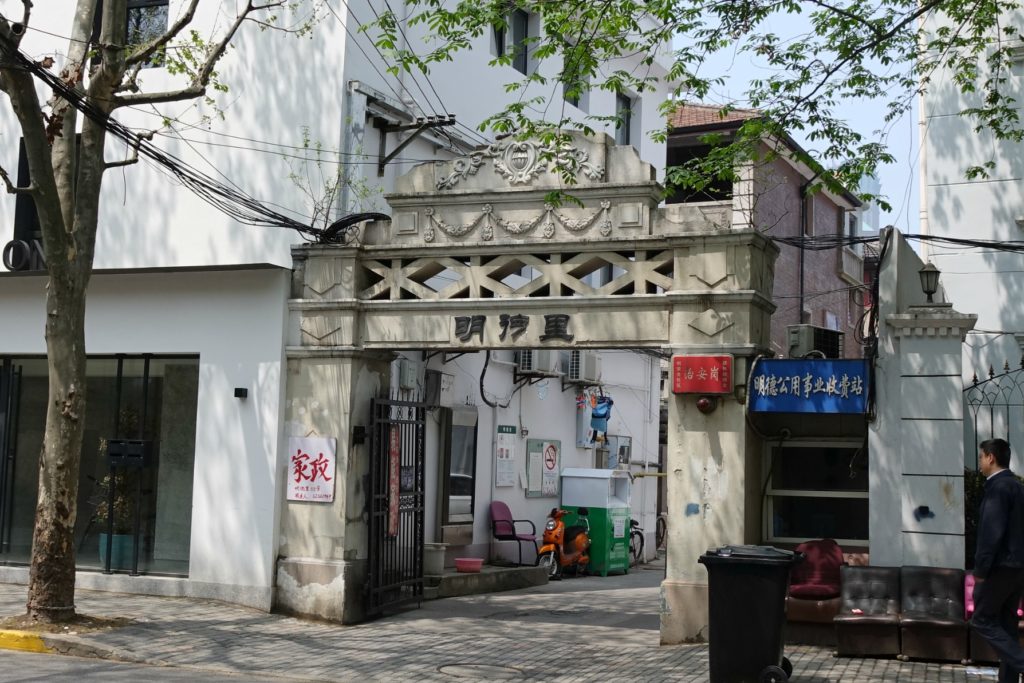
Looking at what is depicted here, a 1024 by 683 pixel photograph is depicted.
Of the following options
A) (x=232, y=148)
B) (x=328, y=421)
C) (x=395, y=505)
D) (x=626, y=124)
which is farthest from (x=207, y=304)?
(x=626, y=124)

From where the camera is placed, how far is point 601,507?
67.6 feet

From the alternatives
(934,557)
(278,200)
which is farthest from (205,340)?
(934,557)

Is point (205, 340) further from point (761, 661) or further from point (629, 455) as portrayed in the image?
point (629, 455)

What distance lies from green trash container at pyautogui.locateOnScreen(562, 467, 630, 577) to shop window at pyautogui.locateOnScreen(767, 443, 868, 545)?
26.0 feet

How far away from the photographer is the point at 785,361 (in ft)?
38.4

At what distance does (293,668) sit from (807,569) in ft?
17.1

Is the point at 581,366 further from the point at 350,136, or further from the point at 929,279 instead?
the point at 929,279

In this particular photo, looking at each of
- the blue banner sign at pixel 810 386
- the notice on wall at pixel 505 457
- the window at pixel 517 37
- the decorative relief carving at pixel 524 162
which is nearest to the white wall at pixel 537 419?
the notice on wall at pixel 505 457

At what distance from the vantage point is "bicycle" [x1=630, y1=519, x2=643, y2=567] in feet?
76.1

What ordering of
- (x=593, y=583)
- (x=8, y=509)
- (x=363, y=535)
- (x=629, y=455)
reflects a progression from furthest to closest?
(x=629, y=455), (x=593, y=583), (x=8, y=509), (x=363, y=535)

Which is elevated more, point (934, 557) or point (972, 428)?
point (972, 428)

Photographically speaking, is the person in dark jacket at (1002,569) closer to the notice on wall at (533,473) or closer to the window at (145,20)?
the notice on wall at (533,473)

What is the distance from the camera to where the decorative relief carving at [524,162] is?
1272 cm

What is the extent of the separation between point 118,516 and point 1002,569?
10.9 meters
